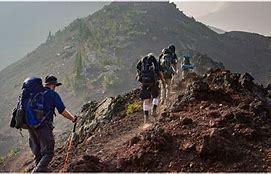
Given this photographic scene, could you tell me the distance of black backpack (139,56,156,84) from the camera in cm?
1105

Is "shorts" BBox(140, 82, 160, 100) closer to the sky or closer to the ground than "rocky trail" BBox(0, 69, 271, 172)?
closer to the sky

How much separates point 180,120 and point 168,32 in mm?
77371

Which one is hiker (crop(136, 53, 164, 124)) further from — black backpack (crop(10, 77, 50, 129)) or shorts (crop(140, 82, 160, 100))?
black backpack (crop(10, 77, 50, 129))

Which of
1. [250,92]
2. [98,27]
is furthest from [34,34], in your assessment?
[250,92]

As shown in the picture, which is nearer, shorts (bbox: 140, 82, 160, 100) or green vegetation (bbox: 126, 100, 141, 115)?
shorts (bbox: 140, 82, 160, 100)

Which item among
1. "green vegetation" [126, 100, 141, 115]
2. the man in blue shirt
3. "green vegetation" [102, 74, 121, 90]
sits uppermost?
the man in blue shirt

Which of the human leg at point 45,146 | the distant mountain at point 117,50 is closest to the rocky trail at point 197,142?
the human leg at point 45,146

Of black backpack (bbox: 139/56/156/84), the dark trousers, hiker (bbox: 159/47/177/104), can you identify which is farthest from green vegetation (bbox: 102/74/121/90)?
the dark trousers

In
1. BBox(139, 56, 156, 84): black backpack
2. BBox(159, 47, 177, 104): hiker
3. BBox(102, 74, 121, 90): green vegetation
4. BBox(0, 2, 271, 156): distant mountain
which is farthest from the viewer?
BBox(0, 2, 271, 156): distant mountain

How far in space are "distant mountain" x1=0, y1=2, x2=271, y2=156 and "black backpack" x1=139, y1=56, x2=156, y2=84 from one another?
40.7m

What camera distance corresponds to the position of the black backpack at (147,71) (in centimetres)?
1105

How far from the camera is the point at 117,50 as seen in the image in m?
75.7

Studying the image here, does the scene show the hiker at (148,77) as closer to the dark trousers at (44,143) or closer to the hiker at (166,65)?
the hiker at (166,65)

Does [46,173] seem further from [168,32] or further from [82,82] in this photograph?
[168,32]
